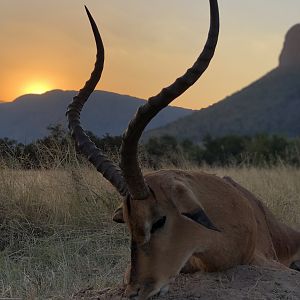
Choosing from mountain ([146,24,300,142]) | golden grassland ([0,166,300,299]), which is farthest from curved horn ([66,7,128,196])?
mountain ([146,24,300,142])

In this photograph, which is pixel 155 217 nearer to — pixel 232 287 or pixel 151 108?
pixel 151 108

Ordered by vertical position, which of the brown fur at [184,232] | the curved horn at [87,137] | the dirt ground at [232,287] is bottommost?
the dirt ground at [232,287]

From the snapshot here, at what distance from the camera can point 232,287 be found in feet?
14.8

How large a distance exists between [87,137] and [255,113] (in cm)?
7357

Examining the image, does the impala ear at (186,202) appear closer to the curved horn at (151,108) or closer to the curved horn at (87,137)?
the curved horn at (151,108)

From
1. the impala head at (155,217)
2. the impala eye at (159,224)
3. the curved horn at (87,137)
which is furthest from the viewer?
the curved horn at (87,137)

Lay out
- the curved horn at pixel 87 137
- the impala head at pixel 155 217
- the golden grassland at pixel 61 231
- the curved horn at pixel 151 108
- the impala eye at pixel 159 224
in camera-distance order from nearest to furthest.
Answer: the curved horn at pixel 151 108 < the impala head at pixel 155 217 < the impala eye at pixel 159 224 < the curved horn at pixel 87 137 < the golden grassland at pixel 61 231

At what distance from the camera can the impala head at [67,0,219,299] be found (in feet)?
12.9

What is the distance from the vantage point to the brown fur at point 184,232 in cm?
404

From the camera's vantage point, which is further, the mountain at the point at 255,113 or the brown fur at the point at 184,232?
the mountain at the point at 255,113

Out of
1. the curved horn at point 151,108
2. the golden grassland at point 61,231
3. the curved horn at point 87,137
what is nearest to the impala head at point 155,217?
the curved horn at point 151,108

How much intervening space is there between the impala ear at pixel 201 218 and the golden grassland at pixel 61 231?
1467mm

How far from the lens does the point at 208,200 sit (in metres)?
4.71

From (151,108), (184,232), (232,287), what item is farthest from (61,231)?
(151,108)
